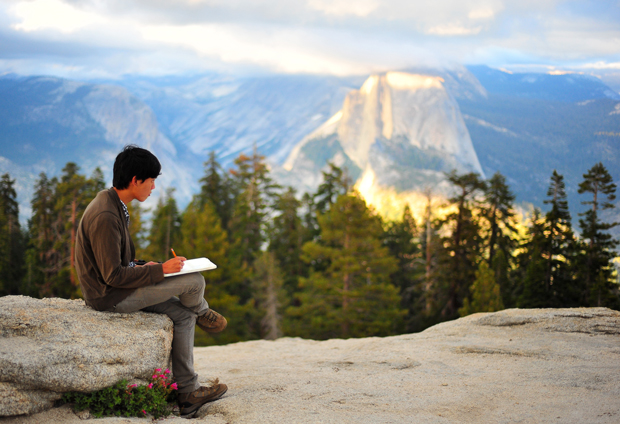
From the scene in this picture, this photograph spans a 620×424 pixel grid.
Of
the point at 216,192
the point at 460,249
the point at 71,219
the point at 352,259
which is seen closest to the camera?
the point at 352,259

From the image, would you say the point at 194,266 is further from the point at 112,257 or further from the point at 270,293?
the point at 270,293

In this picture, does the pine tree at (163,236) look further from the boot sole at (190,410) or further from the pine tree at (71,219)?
the boot sole at (190,410)

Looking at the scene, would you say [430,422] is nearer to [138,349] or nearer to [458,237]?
[138,349]

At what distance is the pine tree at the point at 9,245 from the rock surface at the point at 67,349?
129 feet

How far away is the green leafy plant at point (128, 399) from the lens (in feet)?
14.7

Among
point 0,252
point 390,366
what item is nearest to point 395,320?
point 390,366

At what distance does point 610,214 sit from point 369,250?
82.8 ft

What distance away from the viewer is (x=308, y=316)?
1061 inches

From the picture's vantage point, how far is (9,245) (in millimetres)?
41969

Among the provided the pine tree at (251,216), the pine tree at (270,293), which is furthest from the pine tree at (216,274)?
the pine tree at (251,216)

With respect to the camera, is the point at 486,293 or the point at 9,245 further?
the point at 9,245

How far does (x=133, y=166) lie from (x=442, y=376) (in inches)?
199

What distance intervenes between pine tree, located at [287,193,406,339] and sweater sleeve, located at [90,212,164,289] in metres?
20.3

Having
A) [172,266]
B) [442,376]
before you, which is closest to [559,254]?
[442,376]
